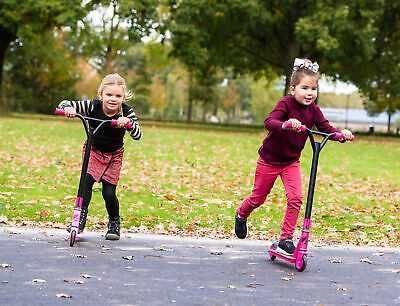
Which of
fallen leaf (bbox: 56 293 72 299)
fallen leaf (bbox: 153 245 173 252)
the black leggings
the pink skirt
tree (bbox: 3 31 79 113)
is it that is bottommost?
fallen leaf (bbox: 56 293 72 299)

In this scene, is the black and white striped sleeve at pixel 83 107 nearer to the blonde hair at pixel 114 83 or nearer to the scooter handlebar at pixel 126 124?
the blonde hair at pixel 114 83

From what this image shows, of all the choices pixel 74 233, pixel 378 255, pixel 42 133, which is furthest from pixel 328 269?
pixel 42 133

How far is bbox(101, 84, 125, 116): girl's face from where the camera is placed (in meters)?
6.88

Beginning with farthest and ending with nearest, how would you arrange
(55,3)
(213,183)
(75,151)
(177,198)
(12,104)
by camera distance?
(12,104) < (55,3) < (75,151) < (213,183) < (177,198)

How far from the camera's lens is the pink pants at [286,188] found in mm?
6457

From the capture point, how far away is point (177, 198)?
35.1 feet

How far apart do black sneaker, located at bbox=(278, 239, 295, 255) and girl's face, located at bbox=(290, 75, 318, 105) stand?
1262mm

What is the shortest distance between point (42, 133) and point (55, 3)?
11.6 metres

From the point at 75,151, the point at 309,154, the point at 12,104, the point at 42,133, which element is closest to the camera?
the point at 75,151

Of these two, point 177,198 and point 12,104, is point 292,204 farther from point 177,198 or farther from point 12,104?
point 12,104

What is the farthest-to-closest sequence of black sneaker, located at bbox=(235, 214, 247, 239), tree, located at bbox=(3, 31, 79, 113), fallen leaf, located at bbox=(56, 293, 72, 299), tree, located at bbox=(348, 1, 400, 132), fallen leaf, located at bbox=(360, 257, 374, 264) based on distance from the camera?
tree, located at bbox=(3, 31, 79, 113) < tree, located at bbox=(348, 1, 400, 132) < black sneaker, located at bbox=(235, 214, 247, 239) < fallen leaf, located at bbox=(360, 257, 374, 264) < fallen leaf, located at bbox=(56, 293, 72, 299)

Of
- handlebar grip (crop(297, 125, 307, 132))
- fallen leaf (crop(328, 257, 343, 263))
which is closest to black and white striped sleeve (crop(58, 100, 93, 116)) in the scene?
handlebar grip (crop(297, 125, 307, 132))

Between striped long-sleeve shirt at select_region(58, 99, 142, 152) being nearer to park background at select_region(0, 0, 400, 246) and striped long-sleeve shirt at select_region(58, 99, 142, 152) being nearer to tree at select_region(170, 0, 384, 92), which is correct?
park background at select_region(0, 0, 400, 246)

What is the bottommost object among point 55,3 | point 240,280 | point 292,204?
point 240,280
